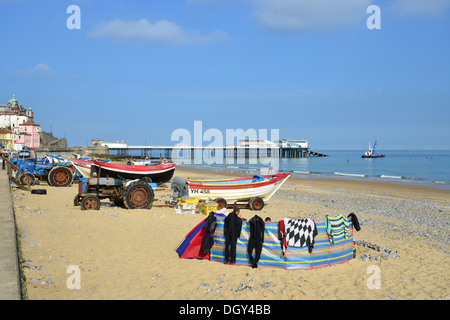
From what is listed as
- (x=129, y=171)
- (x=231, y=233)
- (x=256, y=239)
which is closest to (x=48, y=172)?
(x=129, y=171)

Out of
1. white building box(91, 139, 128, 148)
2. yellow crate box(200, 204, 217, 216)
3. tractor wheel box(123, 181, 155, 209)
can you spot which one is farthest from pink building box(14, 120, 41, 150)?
yellow crate box(200, 204, 217, 216)

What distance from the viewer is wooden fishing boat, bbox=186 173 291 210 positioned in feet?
58.3

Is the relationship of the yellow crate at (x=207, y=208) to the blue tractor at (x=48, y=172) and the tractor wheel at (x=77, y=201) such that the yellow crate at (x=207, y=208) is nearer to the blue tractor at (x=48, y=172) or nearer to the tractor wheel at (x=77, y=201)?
the tractor wheel at (x=77, y=201)

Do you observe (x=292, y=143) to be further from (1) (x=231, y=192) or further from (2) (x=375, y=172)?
(1) (x=231, y=192)

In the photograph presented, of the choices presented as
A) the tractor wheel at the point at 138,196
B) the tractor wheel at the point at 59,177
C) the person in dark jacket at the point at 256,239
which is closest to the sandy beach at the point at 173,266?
the person in dark jacket at the point at 256,239

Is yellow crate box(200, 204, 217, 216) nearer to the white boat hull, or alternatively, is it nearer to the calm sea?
the white boat hull

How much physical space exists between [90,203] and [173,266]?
768 cm

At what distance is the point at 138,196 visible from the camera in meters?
15.8

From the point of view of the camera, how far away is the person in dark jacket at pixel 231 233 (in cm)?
876

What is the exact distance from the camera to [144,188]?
15883 mm
